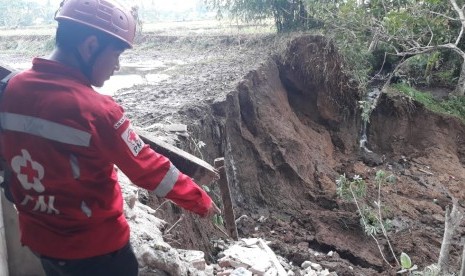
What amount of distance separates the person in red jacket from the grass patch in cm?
1090

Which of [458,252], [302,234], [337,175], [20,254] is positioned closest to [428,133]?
[337,175]

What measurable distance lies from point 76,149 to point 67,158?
5cm

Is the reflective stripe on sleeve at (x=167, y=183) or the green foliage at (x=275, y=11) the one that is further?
the green foliage at (x=275, y=11)

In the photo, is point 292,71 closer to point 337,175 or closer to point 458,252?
point 337,175

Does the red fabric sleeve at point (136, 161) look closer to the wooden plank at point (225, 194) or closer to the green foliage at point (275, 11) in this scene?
the wooden plank at point (225, 194)

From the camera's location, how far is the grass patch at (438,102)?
1173 centimetres

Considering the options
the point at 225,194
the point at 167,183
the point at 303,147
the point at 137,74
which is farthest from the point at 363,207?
the point at 137,74

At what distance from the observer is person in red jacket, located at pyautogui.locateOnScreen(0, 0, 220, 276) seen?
5.82ft

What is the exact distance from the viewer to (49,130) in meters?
1.76

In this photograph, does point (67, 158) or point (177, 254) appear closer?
point (67, 158)

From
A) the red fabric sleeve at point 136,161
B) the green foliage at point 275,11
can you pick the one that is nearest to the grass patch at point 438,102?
the green foliage at point 275,11

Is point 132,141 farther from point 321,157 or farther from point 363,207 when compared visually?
point 321,157

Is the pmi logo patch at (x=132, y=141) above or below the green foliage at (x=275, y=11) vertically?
below

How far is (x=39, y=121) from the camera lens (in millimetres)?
1768
